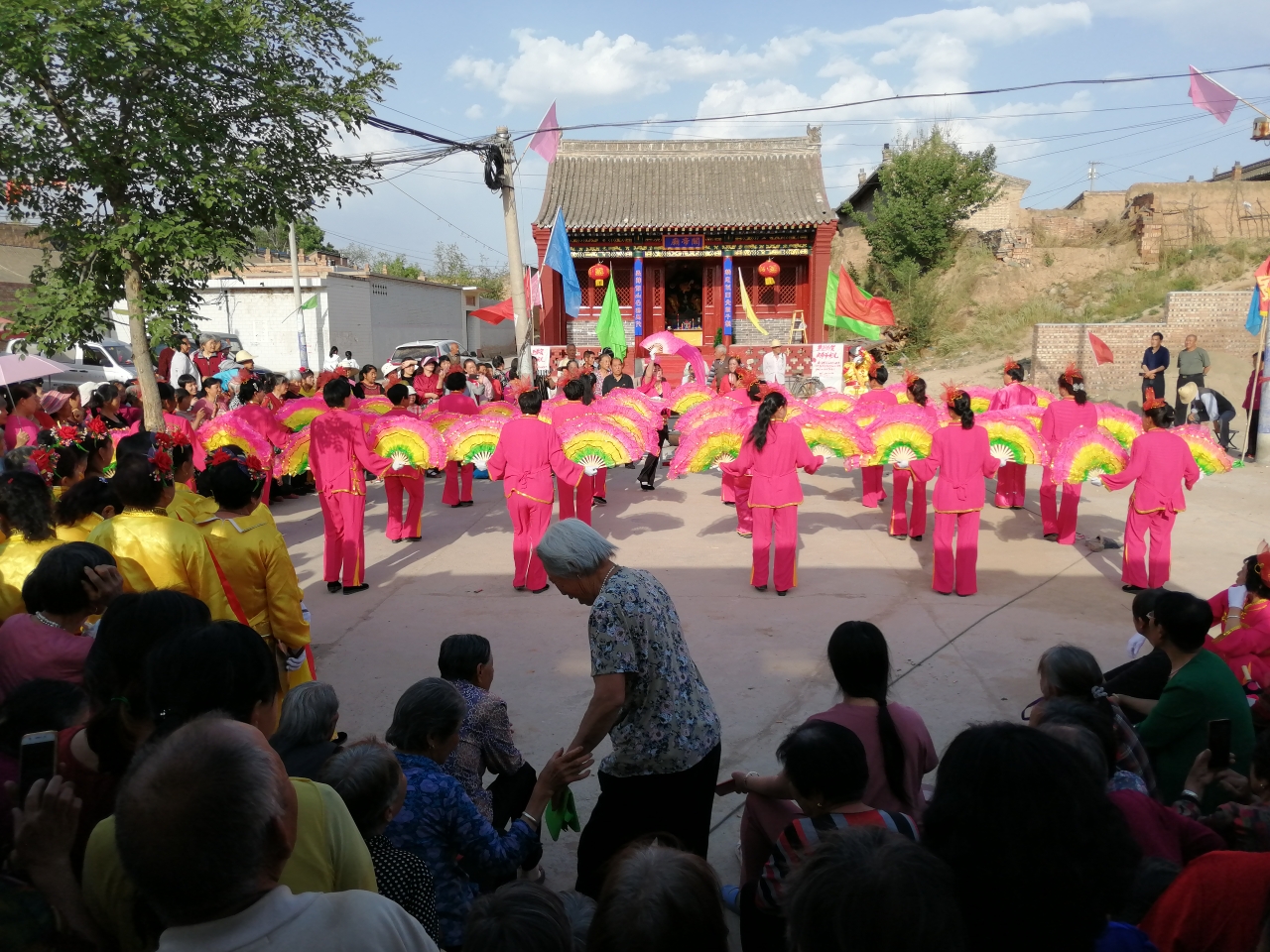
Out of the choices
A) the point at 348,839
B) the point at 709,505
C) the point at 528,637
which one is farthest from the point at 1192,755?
the point at 709,505

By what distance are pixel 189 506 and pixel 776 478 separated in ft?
14.1

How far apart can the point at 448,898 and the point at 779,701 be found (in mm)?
3079

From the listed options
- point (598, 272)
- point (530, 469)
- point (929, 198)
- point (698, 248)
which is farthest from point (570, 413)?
point (929, 198)

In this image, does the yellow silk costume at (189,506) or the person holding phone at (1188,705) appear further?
the yellow silk costume at (189,506)

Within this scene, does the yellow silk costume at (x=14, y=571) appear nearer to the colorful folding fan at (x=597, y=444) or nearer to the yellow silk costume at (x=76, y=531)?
the yellow silk costume at (x=76, y=531)

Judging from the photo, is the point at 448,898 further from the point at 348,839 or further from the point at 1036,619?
the point at 1036,619

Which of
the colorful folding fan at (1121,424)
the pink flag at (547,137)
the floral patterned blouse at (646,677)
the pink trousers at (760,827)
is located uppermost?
the pink flag at (547,137)

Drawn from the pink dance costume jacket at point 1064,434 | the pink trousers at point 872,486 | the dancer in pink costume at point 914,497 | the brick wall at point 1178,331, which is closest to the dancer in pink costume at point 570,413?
the dancer in pink costume at point 914,497

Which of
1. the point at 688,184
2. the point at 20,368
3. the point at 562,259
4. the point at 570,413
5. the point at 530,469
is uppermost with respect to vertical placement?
the point at 688,184

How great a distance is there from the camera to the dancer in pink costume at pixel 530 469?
7.21 metres

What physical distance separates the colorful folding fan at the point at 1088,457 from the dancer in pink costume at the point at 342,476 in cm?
579

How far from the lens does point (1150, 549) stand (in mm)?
6977

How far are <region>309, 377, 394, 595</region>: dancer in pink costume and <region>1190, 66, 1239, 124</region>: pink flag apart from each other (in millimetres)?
11920

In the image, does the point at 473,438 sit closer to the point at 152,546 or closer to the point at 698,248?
the point at 152,546
